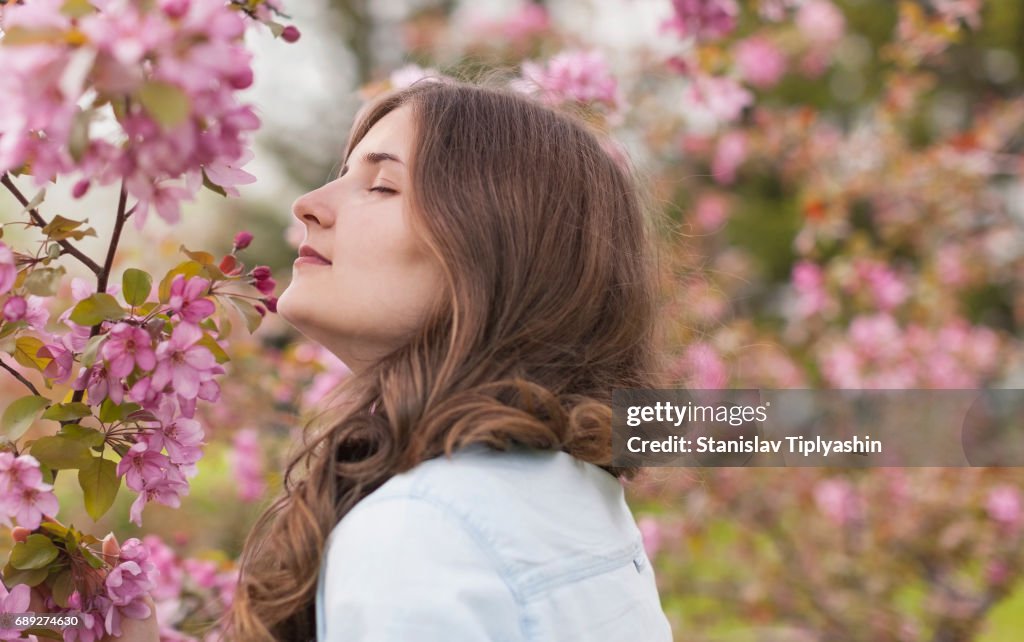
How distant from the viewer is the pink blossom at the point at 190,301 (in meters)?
0.99

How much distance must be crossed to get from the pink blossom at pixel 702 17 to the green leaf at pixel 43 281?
1357mm

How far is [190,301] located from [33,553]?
29 centimetres

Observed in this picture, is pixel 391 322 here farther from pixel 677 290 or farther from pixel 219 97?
pixel 677 290

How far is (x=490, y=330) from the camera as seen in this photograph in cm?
110

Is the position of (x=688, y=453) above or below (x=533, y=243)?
below

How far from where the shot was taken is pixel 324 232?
1.14 m

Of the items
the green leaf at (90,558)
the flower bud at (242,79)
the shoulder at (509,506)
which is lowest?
the green leaf at (90,558)

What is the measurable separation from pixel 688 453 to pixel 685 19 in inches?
40.1

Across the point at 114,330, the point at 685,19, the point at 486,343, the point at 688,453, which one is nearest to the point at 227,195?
the point at 114,330

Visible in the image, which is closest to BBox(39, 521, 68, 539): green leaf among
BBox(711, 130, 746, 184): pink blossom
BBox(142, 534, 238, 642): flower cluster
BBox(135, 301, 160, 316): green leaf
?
BBox(135, 301, 160, 316): green leaf

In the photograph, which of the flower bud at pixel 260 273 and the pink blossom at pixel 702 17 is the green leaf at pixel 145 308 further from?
the pink blossom at pixel 702 17

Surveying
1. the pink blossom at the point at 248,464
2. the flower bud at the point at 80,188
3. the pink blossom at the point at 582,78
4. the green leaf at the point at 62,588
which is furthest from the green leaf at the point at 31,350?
the pink blossom at the point at 248,464

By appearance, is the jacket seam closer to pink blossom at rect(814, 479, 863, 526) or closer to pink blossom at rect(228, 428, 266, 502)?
pink blossom at rect(228, 428, 266, 502)

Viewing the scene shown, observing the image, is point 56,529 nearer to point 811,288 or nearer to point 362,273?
point 362,273
